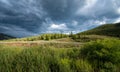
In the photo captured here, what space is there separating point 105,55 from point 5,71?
219 inches

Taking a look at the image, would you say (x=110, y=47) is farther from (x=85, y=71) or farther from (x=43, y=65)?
(x=43, y=65)

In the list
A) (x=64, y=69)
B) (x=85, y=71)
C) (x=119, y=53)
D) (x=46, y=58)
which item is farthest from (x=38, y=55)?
(x=119, y=53)

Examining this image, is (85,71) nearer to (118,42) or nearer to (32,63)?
(32,63)

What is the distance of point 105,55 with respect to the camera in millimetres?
12281

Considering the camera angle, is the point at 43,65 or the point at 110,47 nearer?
the point at 43,65

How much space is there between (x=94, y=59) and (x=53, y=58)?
2.56m

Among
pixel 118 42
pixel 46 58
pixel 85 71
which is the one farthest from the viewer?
pixel 118 42

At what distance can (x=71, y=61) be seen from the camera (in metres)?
11.4

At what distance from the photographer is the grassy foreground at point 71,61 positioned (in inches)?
412

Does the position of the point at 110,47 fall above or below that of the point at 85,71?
above

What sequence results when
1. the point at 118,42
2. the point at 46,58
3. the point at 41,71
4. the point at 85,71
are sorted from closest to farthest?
the point at 41,71, the point at 85,71, the point at 46,58, the point at 118,42

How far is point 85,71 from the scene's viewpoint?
10.6m

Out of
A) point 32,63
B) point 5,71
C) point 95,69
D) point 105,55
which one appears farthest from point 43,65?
point 105,55

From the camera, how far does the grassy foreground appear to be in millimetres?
10469
